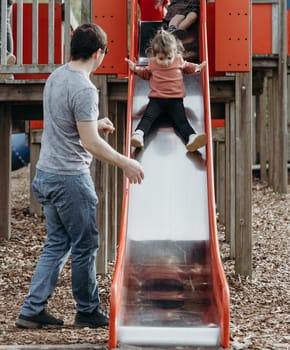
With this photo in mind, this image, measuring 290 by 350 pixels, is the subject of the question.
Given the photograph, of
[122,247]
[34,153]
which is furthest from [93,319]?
[34,153]

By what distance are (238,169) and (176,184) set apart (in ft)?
3.71

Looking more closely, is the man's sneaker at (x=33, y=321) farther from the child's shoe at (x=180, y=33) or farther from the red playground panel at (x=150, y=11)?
the red playground panel at (x=150, y=11)

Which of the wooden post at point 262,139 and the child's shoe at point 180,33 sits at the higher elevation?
the child's shoe at point 180,33

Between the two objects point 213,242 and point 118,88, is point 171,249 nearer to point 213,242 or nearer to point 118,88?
point 213,242

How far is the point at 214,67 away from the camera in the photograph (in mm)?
8266

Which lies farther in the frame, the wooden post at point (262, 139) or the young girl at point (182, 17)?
the wooden post at point (262, 139)

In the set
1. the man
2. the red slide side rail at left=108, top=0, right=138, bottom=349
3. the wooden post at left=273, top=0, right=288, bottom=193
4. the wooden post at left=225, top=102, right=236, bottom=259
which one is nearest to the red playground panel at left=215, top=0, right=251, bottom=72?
the red slide side rail at left=108, top=0, right=138, bottom=349

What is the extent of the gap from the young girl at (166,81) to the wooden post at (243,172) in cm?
45

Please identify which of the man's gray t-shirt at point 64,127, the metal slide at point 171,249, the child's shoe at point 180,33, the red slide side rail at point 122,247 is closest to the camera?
the red slide side rail at point 122,247

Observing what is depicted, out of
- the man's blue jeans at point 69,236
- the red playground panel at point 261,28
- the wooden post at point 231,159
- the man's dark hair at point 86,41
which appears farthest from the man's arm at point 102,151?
the red playground panel at point 261,28

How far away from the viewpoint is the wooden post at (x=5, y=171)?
10.4 metres

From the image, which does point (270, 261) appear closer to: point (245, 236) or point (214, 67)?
point (245, 236)

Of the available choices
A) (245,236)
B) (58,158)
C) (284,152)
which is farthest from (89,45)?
(284,152)

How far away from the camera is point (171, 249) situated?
20.5ft
